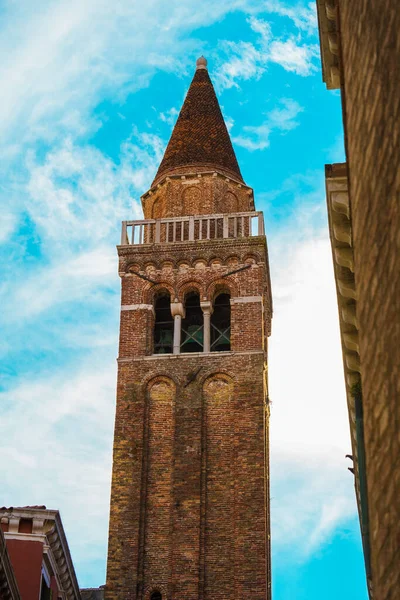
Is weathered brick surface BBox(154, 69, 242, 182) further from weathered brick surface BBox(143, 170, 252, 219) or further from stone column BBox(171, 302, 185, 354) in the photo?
stone column BBox(171, 302, 185, 354)

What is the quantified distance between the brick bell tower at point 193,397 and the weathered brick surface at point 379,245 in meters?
19.7

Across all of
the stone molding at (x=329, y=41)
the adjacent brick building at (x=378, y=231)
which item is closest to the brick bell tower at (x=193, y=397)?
the stone molding at (x=329, y=41)

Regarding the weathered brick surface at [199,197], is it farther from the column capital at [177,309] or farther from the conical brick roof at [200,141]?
the column capital at [177,309]

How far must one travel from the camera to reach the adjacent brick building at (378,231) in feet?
26.4

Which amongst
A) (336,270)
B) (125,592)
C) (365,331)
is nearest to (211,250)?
(125,592)

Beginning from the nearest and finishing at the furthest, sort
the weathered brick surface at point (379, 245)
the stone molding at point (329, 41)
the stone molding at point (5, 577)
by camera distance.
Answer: the weathered brick surface at point (379, 245) < the stone molding at point (329, 41) < the stone molding at point (5, 577)

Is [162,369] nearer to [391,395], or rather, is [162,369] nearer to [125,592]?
[125,592]

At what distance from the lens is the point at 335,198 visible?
1250 centimetres

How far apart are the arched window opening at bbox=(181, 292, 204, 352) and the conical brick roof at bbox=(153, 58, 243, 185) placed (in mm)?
5207

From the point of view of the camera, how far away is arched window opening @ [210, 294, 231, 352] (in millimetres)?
33438

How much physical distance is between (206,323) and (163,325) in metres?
1.53

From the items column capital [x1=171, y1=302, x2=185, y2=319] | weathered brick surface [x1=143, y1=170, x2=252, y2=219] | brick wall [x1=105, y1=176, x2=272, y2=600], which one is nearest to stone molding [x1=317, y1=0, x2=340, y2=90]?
brick wall [x1=105, y1=176, x2=272, y2=600]

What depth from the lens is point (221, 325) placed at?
34.0m

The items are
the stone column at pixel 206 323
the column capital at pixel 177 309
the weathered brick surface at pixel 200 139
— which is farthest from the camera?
the weathered brick surface at pixel 200 139
